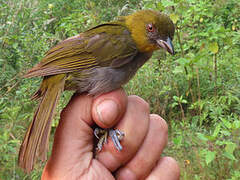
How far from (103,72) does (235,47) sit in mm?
3310

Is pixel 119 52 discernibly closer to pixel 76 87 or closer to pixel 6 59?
pixel 76 87

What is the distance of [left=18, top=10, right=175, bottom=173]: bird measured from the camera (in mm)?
2207

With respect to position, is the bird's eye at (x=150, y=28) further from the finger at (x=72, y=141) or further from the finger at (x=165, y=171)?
the finger at (x=165, y=171)

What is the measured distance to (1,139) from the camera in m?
2.78

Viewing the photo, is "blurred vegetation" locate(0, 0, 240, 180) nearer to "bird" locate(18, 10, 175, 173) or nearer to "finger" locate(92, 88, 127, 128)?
"bird" locate(18, 10, 175, 173)

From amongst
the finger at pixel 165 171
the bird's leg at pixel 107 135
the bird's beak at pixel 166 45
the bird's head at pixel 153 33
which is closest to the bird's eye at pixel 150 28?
the bird's head at pixel 153 33

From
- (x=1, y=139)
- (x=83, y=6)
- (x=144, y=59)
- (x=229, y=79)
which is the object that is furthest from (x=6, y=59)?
(x=229, y=79)

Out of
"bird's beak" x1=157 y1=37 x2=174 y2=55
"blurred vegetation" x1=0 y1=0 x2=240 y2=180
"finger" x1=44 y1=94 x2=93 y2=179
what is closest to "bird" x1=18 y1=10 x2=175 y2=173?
"bird's beak" x1=157 y1=37 x2=174 y2=55

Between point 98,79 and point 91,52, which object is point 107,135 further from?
point 91,52

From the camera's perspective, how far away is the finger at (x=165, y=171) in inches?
86.3

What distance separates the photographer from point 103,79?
2.31 meters

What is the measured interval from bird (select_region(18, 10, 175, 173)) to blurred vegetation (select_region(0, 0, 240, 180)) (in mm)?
670

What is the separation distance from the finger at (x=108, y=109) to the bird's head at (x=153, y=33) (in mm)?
624

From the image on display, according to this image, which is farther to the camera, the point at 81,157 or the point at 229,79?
the point at 229,79
